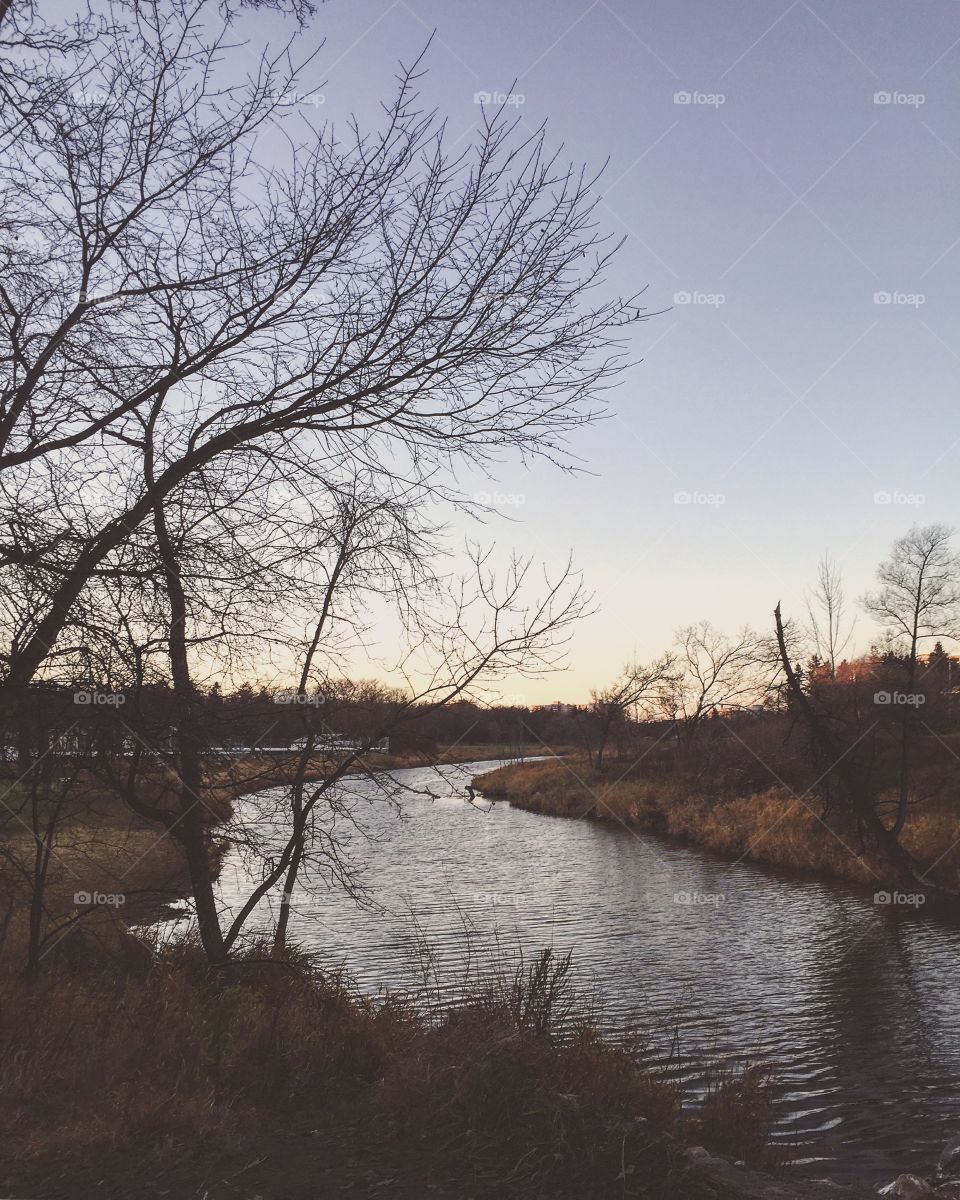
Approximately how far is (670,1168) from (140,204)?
19.0 ft

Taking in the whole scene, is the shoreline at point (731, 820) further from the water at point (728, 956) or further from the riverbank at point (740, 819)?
the water at point (728, 956)

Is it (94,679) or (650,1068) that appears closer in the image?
(94,679)

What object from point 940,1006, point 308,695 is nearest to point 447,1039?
point 308,695

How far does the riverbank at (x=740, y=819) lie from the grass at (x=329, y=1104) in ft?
56.5

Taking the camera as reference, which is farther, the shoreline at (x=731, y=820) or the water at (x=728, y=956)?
the shoreline at (x=731, y=820)

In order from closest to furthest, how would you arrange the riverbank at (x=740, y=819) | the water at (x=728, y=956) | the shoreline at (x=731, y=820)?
the water at (x=728, y=956) < the riverbank at (x=740, y=819) < the shoreline at (x=731, y=820)

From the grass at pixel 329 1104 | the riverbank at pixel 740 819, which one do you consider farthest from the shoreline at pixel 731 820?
the grass at pixel 329 1104

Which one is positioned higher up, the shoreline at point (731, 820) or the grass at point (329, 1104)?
the grass at point (329, 1104)

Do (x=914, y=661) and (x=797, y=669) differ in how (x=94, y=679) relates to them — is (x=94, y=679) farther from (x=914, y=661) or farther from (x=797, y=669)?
(x=914, y=661)

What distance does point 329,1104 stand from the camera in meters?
5.81

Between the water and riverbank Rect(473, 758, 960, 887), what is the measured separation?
110 cm

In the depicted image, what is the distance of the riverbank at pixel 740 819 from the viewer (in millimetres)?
22844

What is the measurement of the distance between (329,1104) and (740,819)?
24.9 m

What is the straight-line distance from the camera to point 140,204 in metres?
5.03
